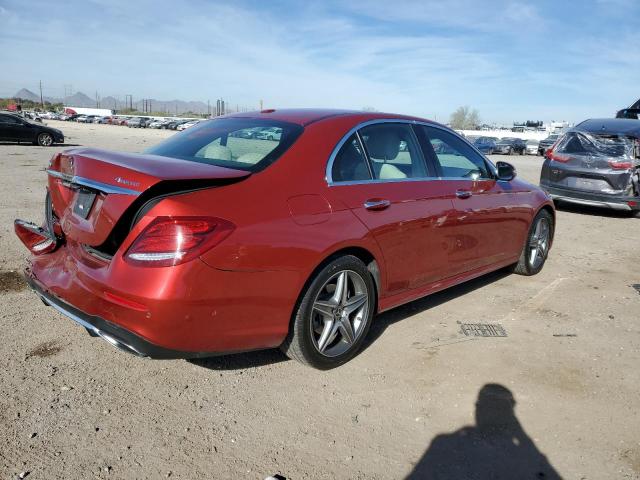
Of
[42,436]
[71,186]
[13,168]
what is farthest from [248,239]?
[13,168]

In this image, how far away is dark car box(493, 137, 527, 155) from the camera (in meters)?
43.3

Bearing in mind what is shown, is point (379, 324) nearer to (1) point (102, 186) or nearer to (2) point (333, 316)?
(2) point (333, 316)

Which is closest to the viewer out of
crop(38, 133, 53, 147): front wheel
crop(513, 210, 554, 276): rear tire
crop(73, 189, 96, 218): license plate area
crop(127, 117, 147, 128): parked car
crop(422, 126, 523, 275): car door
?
crop(73, 189, 96, 218): license plate area

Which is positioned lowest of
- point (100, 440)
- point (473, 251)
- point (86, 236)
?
point (100, 440)

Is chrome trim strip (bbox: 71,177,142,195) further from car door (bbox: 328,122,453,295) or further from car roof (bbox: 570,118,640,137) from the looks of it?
car roof (bbox: 570,118,640,137)

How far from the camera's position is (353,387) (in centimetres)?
325

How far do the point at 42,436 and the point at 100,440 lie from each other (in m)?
0.28

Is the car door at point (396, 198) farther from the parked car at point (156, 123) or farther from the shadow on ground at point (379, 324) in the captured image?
the parked car at point (156, 123)

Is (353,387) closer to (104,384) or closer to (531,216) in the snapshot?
(104,384)

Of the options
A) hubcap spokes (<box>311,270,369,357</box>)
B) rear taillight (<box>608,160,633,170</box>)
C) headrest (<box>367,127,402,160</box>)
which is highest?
headrest (<box>367,127,402,160</box>)

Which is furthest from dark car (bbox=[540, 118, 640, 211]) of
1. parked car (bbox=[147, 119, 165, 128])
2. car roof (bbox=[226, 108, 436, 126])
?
parked car (bbox=[147, 119, 165, 128])

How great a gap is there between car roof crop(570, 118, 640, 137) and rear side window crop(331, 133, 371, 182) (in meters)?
8.03

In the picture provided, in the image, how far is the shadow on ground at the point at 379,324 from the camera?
3475mm

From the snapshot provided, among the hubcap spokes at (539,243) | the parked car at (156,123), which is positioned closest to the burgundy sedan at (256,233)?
the hubcap spokes at (539,243)
